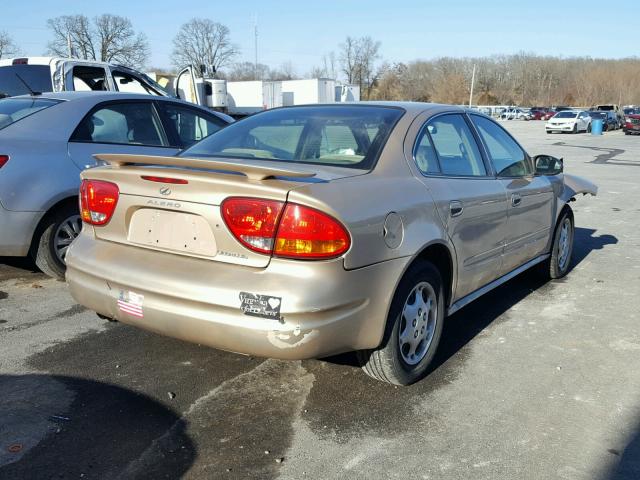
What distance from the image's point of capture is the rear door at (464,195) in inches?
141

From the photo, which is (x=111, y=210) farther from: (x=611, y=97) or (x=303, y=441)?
(x=611, y=97)

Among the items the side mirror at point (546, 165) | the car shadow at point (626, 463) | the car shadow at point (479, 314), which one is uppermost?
the side mirror at point (546, 165)

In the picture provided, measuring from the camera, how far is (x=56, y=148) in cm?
501

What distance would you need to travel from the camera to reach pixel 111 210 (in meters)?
3.24

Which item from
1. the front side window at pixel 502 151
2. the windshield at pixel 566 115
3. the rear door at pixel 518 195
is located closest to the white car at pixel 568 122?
the windshield at pixel 566 115

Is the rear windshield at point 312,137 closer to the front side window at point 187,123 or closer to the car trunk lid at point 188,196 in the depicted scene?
the car trunk lid at point 188,196

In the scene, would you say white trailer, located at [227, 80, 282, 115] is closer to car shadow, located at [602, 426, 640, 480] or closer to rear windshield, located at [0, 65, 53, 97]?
rear windshield, located at [0, 65, 53, 97]

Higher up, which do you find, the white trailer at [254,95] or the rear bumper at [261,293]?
the white trailer at [254,95]

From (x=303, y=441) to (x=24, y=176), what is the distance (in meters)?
3.26

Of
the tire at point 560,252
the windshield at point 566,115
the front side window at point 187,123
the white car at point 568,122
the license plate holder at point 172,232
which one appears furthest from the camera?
the windshield at point 566,115

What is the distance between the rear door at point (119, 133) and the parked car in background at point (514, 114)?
220ft

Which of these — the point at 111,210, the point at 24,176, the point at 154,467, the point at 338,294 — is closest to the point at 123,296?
the point at 111,210

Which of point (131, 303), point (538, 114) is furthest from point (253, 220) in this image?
point (538, 114)

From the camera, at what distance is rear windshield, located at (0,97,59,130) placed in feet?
16.8
